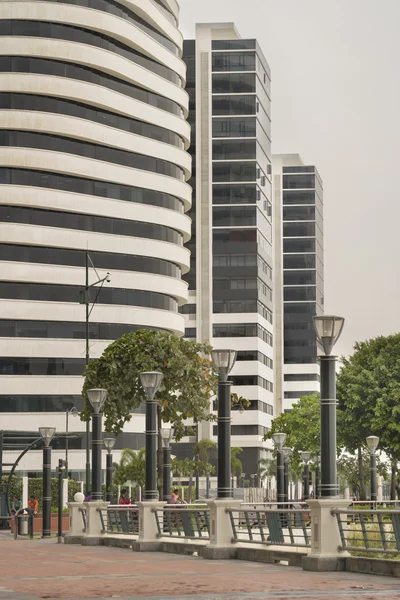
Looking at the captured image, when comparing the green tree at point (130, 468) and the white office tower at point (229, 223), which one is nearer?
the green tree at point (130, 468)

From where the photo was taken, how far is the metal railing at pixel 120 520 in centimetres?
3606

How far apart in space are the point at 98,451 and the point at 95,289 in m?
50.6

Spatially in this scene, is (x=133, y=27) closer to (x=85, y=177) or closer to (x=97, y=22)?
(x=97, y=22)

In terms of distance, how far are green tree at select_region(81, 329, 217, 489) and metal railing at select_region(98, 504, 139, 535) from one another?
12.2 m

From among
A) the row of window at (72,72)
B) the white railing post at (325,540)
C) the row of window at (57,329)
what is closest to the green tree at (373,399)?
the row of window at (57,329)

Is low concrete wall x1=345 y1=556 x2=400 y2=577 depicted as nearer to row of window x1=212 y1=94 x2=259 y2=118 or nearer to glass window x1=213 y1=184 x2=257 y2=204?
glass window x1=213 y1=184 x2=257 y2=204

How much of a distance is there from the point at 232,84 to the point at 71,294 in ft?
184

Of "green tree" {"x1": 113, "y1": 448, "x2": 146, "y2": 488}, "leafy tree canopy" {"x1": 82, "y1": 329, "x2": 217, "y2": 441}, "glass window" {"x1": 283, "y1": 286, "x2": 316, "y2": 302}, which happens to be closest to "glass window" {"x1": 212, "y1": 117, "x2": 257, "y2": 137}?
"glass window" {"x1": 283, "y1": 286, "x2": 316, "y2": 302}

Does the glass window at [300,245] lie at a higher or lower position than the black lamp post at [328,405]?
higher

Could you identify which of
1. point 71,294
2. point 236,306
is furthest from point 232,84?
point 71,294

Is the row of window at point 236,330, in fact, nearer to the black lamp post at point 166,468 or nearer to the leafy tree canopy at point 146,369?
the black lamp post at point 166,468

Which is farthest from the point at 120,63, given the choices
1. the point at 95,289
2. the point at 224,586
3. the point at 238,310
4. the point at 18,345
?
the point at 224,586

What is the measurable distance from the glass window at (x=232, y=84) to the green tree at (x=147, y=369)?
8752 cm

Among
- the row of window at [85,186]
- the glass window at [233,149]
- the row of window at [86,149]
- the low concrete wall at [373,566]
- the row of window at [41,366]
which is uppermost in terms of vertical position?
the glass window at [233,149]
